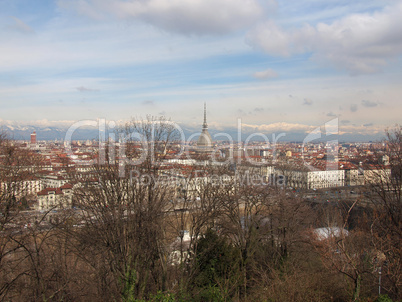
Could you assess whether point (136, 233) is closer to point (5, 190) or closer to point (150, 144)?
point (150, 144)

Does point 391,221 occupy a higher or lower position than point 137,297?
higher

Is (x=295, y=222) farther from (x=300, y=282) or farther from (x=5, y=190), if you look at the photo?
(x=5, y=190)

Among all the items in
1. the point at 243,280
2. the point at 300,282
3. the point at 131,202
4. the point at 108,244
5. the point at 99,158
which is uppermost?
the point at 99,158

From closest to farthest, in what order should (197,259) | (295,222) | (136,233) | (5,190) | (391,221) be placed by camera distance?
(136,233)
(5,190)
(197,259)
(391,221)
(295,222)

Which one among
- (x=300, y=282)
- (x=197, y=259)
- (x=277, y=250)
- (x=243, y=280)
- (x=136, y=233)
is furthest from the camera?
(x=277, y=250)

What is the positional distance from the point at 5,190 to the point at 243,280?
7048 millimetres

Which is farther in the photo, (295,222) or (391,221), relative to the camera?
(295,222)

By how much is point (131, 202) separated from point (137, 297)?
7.16 ft

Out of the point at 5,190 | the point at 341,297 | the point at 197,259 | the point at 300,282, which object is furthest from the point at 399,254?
the point at 5,190

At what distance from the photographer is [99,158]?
8023 millimetres

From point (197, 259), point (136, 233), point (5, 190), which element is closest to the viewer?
point (136, 233)

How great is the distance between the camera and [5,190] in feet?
26.1

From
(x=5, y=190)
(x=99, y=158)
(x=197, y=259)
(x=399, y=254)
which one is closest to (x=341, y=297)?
(x=399, y=254)

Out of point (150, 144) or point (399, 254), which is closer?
point (399, 254)
